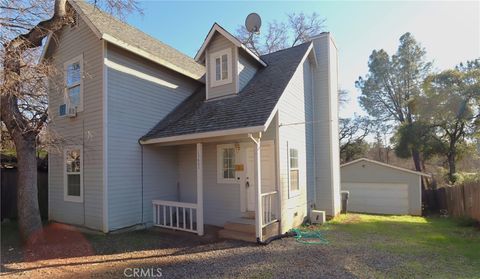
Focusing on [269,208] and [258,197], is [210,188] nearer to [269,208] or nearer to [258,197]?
[269,208]

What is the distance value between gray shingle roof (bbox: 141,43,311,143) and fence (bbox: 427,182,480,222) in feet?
26.9

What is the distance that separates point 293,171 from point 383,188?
11572mm

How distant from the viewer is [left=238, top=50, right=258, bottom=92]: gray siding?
1000 cm

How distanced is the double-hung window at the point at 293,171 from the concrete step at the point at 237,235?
7.51 ft

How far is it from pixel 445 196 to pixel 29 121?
18.8 meters

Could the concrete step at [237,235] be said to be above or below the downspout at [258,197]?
below

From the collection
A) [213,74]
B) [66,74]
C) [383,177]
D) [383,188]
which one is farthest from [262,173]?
[383,177]

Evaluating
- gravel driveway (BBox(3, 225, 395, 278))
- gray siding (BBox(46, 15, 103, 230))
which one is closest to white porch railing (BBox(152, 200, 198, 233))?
gravel driveway (BBox(3, 225, 395, 278))

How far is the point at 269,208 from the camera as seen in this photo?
808cm

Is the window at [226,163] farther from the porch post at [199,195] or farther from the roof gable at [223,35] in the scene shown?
the roof gable at [223,35]

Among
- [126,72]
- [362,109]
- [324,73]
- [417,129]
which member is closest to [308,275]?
[126,72]

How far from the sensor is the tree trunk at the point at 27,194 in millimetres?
7535

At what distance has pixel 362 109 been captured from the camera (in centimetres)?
3150

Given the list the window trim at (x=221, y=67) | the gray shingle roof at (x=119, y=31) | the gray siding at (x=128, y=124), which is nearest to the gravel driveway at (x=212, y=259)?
the gray siding at (x=128, y=124)
